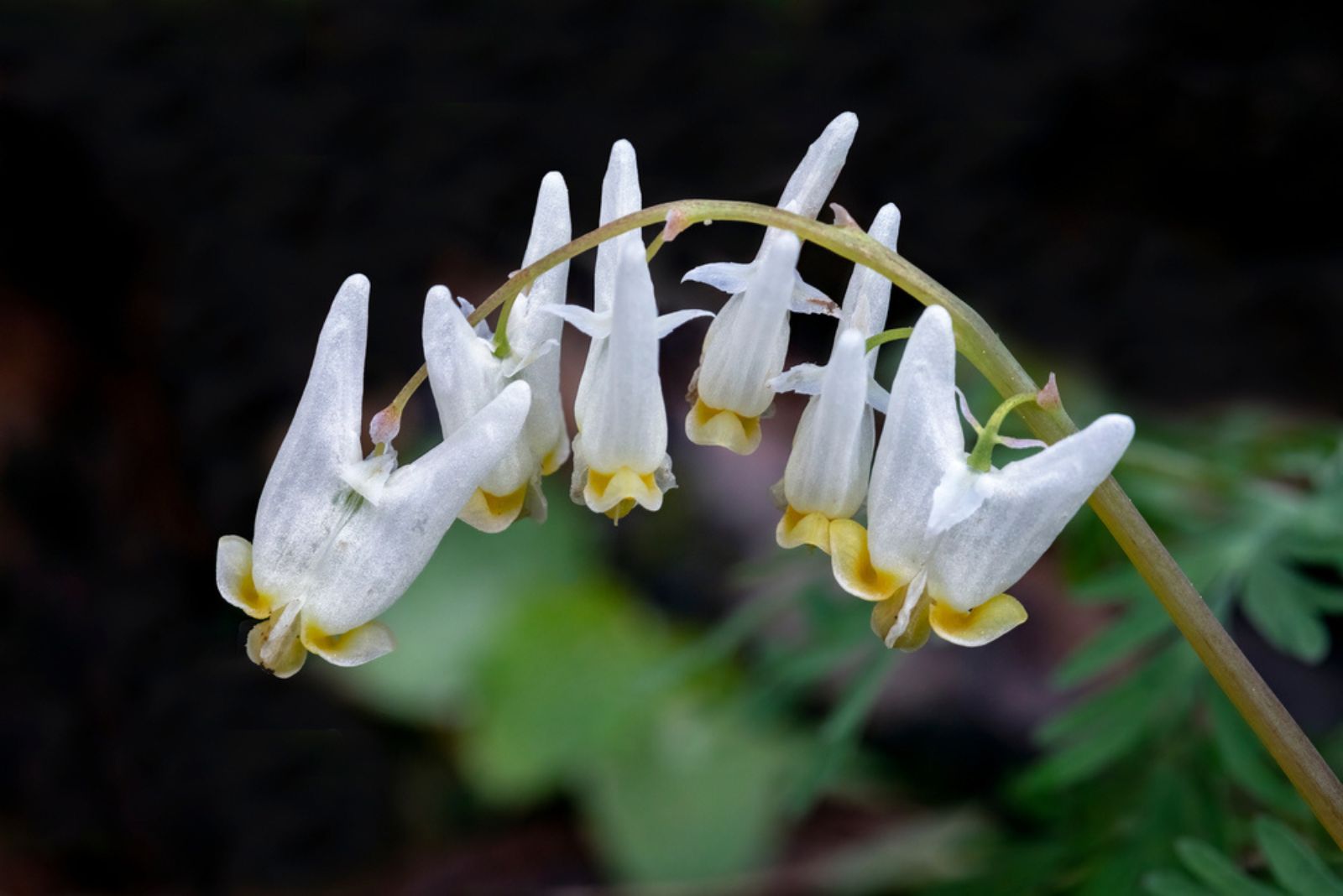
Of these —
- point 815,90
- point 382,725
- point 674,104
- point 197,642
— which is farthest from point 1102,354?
point 197,642

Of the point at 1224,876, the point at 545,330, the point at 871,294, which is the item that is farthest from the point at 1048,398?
the point at 1224,876

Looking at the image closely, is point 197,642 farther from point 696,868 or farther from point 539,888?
point 696,868

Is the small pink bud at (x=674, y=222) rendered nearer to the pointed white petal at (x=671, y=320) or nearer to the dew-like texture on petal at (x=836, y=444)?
the pointed white petal at (x=671, y=320)

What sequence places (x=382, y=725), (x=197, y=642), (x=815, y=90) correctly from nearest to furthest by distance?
(x=382, y=725), (x=197, y=642), (x=815, y=90)

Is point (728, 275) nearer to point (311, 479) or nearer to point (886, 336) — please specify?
Result: point (886, 336)

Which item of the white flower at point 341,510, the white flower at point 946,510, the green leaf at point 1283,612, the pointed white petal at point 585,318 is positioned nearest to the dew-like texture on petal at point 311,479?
the white flower at point 341,510

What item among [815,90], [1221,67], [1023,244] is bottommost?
[1023,244]

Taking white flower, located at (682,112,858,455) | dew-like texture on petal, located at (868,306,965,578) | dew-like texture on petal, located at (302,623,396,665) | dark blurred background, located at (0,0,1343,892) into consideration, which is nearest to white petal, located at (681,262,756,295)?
white flower, located at (682,112,858,455)

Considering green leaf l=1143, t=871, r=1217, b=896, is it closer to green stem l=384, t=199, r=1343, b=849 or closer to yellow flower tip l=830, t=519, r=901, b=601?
green stem l=384, t=199, r=1343, b=849
